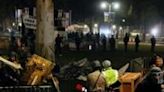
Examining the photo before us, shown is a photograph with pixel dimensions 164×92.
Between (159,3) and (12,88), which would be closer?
(12,88)

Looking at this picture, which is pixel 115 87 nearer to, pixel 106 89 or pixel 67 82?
pixel 106 89

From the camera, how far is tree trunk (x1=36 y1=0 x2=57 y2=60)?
14914 millimetres

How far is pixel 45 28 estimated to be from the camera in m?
15.1

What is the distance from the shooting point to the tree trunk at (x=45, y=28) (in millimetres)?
14914

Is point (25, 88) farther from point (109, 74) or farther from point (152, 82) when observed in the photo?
point (152, 82)

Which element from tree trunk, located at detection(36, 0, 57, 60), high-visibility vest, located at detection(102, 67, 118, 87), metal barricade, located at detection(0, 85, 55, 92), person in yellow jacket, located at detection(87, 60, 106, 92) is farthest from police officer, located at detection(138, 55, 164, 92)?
tree trunk, located at detection(36, 0, 57, 60)

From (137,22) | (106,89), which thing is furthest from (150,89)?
(137,22)

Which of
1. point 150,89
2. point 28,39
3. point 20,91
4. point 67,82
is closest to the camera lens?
point 150,89

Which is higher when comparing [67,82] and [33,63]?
[33,63]

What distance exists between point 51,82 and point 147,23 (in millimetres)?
93096

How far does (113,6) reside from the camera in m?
66.4

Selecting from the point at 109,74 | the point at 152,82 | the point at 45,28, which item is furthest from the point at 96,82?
the point at 45,28

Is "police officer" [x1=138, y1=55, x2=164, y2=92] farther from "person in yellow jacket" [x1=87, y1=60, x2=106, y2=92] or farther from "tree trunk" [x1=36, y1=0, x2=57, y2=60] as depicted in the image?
"tree trunk" [x1=36, y1=0, x2=57, y2=60]

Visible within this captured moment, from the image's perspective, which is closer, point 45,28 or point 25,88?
point 25,88
